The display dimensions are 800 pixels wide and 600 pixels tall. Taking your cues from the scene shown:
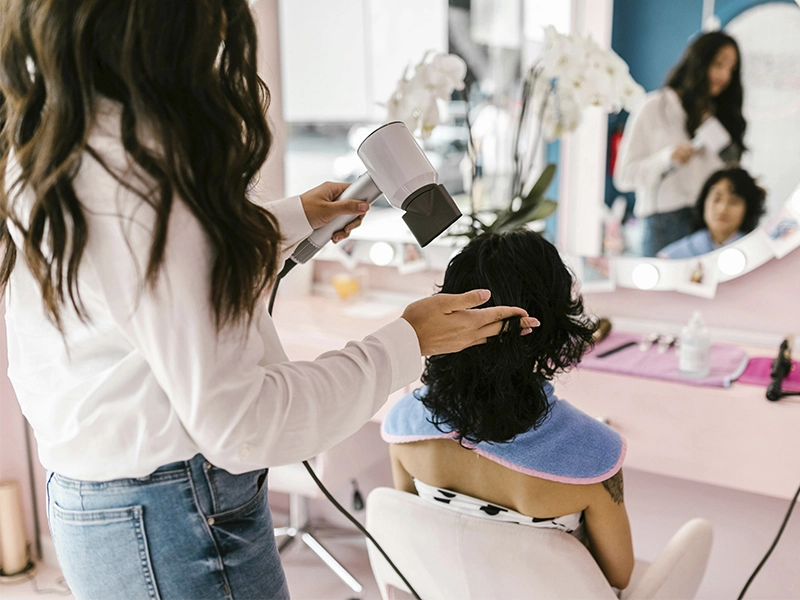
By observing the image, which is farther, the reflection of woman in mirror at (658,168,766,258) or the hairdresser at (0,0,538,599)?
the reflection of woman in mirror at (658,168,766,258)

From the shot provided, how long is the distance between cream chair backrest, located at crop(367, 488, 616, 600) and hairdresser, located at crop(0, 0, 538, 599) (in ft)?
0.98

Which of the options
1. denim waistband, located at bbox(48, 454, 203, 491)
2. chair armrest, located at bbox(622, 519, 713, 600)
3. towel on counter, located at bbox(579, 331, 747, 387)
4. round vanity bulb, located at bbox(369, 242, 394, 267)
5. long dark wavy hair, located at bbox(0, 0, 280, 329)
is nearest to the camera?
long dark wavy hair, located at bbox(0, 0, 280, 329)

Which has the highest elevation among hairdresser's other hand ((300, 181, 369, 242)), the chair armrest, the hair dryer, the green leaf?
the hair dryer

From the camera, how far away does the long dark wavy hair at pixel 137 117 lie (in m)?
0.71

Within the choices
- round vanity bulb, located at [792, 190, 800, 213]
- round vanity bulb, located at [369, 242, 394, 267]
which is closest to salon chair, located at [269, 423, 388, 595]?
round vanity bulb, located at [369, 242, 394, 267]

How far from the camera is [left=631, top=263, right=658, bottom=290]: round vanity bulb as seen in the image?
1922 millimetres

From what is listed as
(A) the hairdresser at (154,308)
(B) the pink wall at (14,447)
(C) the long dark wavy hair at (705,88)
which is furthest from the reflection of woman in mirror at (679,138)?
(B) the pink wall at (14,447)

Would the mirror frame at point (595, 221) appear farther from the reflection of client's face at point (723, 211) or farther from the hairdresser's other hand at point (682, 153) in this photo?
the hairdresser's other hand at point (682, 153)

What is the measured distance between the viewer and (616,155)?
1.91 meters

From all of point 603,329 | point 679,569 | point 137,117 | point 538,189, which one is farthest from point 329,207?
point 603,329

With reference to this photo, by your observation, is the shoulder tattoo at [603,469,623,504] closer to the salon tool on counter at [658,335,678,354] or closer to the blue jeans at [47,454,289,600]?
the blue jeans at [47,454,289,600]

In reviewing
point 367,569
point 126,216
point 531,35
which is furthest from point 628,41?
point 367,569

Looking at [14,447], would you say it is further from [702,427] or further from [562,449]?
[702,427]

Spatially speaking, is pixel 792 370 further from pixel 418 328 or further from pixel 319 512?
pixel 319 512
